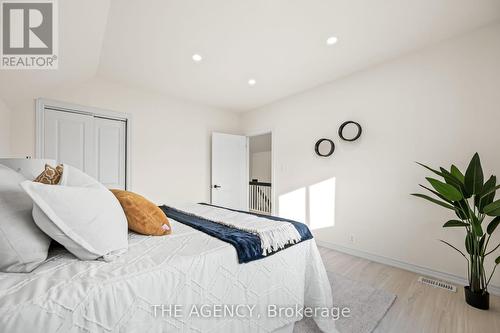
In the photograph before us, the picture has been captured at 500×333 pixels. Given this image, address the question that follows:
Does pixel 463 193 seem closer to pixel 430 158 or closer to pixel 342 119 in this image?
pixel 430 158

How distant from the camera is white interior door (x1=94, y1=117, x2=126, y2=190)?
10.2 feet

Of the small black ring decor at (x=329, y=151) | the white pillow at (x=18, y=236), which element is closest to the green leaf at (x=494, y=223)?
the small black ring decor at (x=329, y=151)

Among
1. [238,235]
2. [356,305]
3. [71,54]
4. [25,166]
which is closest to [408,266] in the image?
[356,305]

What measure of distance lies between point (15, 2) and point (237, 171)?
3660mm

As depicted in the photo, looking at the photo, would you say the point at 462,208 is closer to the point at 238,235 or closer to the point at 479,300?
the point at 479,300

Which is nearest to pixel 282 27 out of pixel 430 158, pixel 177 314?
pixel 430 158

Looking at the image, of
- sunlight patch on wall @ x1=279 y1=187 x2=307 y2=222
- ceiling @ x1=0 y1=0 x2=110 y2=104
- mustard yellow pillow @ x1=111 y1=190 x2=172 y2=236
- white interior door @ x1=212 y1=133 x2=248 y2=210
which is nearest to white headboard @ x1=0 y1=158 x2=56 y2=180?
ceiling @ x1=0 y1=0 x2=110 y2=104

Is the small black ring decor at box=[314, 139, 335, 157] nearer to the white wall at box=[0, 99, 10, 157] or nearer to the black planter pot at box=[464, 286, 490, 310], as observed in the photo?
the black planter pot at box=[464, 286, 490, 310]

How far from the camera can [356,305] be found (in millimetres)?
1769

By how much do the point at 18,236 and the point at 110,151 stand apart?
9.03ft

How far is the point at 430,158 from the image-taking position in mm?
2324

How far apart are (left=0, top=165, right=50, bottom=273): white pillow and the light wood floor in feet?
6.86

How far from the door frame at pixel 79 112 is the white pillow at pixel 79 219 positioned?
233 centimetres

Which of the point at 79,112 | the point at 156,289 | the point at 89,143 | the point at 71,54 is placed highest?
the point at 71,54
